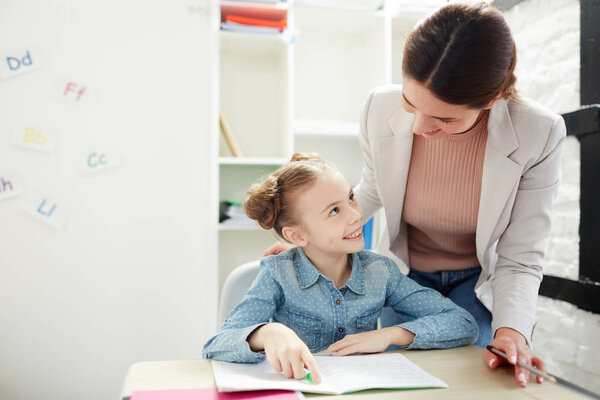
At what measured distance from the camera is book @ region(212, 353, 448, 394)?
30.0 inches

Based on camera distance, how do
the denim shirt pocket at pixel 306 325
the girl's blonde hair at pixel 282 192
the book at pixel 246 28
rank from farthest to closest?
the book at pixel 246 28
the girl's blonde hair at pixel 282 192
the denim shirt pocket at pixel 306 325

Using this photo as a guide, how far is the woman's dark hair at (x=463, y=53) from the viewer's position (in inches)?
37.0

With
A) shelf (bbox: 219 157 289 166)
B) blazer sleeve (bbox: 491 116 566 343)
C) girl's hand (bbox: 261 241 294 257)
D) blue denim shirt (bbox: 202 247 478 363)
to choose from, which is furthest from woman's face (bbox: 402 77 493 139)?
shelf (bbox: 219 157 289 166)

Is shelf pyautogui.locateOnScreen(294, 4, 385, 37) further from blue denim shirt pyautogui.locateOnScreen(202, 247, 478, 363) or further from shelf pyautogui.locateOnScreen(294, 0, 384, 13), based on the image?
blue denim shirt pyautogui.locateOnScreen(202, 247, 478, 363)

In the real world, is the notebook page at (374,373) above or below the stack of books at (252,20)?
below

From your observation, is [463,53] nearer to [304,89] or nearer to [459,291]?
[459,291]

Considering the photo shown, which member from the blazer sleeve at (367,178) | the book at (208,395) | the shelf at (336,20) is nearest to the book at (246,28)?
the shelf at (336,20)

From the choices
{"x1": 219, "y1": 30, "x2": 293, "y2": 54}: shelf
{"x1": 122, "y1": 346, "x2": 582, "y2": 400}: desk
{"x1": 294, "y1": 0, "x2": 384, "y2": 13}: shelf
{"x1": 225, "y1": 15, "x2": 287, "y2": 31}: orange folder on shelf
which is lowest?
{"x1": 122, "y1": 346, "x2": 582, "y2": 400}: desk

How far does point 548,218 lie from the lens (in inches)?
47.1

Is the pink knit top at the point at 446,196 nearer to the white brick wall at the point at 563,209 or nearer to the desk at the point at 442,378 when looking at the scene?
the desk at the point at 442,378

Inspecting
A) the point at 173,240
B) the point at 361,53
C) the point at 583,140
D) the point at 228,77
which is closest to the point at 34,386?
the point at 173,240

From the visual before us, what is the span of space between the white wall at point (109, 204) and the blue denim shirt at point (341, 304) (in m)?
1.18

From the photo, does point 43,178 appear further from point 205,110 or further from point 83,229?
point 205,110

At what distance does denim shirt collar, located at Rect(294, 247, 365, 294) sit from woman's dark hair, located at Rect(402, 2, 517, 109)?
1.46ft
